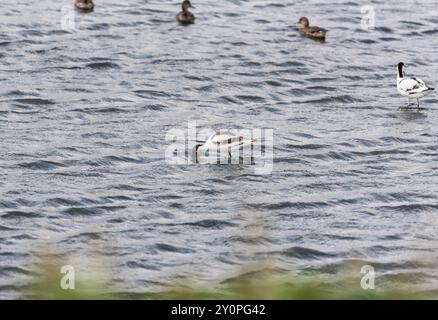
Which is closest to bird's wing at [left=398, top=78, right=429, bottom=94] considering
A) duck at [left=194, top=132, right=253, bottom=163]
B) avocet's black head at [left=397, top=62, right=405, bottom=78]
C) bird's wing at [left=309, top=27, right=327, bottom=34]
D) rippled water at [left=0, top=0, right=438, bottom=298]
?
rippled water at [left=0, top=0, right=438, bottom=298]

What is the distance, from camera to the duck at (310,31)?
92.9 feet

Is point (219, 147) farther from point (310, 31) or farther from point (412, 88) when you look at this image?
point (310, 31)

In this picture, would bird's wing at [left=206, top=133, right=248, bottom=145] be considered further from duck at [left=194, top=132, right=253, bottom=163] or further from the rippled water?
the rippled water

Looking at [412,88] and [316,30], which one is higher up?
[316,30]

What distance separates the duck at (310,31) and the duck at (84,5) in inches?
220

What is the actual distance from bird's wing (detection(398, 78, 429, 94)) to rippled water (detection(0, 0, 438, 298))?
54 cm

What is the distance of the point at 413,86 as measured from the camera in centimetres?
2427

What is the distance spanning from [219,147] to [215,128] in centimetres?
225

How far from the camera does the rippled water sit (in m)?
16.1

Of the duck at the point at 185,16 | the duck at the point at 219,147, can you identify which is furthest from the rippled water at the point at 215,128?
the duck at the point at 219,147

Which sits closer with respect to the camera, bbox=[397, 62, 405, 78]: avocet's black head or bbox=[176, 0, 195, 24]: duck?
bbox=[397, 62, 405, 78]: avocet's black head

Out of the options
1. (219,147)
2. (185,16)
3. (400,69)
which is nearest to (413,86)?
(400,69)
